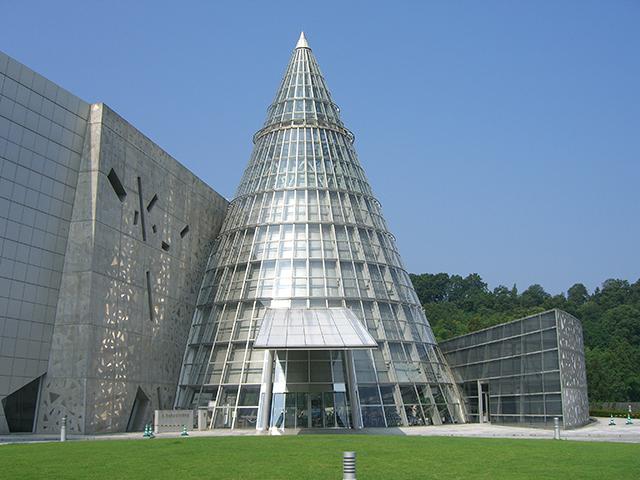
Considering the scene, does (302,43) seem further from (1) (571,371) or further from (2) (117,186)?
(1) (571,371)

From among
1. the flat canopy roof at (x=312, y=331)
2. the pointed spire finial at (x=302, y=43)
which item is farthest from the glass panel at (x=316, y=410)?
the pointed spire finial at (x=302, y=43)

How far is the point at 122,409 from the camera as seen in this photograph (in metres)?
41.7

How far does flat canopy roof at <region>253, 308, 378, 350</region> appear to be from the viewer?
1457 inches

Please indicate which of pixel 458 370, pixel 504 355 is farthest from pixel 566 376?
pixel 458 370

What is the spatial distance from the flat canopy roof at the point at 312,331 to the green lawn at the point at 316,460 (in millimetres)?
7386

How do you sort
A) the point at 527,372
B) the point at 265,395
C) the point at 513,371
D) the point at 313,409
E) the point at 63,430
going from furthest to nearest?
the point at 513,371 < the point at 527,372 < the point at 313,409 < the point at 265,395 < the point at 63,430

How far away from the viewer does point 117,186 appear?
144 ft

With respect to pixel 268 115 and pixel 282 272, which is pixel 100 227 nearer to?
pixel 282 272

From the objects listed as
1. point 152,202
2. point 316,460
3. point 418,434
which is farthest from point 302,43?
point 316,460

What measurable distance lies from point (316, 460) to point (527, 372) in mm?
28823

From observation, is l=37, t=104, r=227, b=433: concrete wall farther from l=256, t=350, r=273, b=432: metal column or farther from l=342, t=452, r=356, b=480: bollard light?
l=342, t=452, r=356, b=480: bollard light

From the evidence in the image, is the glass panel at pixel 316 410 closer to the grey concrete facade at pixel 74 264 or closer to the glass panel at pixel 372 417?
the glass panel at pixel 372 417

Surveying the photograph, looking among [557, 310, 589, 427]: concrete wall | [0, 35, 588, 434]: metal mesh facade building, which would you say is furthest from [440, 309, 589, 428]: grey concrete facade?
[0, 35, 588, 434]: metal mesh facade building

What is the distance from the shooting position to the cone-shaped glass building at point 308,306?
140 feet
